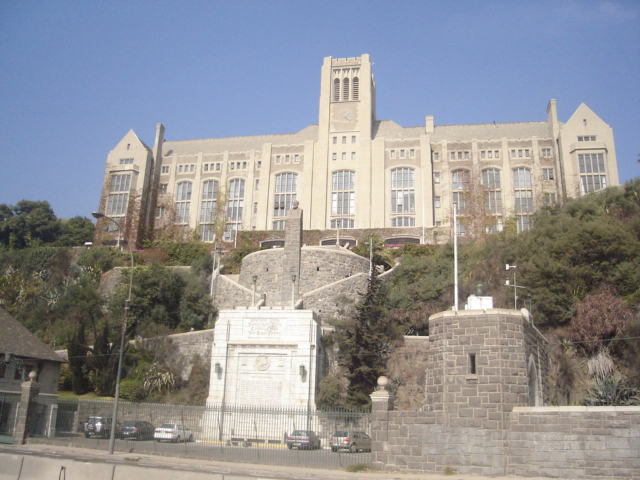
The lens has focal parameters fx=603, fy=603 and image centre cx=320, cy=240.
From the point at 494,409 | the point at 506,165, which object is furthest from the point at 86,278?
the point at 506,165

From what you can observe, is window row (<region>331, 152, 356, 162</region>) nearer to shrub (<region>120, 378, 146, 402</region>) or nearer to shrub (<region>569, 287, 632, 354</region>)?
shrub (<region>569, 287, 632, 354</region>)

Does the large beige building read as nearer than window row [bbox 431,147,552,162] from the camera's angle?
Yes

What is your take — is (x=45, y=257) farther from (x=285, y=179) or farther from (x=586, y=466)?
(x=586, y=466)

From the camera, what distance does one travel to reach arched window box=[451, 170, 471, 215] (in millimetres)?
70312

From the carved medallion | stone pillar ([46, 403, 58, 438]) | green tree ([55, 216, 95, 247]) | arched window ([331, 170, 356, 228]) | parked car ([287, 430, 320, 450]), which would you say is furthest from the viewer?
green tree ([55, 216, 95, 247])

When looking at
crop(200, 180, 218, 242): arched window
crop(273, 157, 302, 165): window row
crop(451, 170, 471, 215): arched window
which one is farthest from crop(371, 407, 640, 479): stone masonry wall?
crop(273, 157, 302, 165): window row

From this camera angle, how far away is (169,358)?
37688 mm

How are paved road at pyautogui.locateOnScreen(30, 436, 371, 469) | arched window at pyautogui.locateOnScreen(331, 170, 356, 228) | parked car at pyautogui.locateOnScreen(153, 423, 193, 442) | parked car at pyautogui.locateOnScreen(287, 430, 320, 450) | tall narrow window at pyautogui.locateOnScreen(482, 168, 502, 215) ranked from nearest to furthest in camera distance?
1. paved road at pyautogui.locateOnScreen(30, 436, 371, 469)
2. parked car at pyautogui.locateOnScreen(287, 430, 320, 450)
3. parked car at pyautogui.locateOnScreen(153, 423, 193, 442)
4. tall narrow window at pyautogui.locateOnScreen(482, 168, 502, 215)
5. arched window at pyautogui.locateOnScreen(331, 170, 356, 228)

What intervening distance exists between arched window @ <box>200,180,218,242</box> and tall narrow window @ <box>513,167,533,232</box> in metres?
36.3

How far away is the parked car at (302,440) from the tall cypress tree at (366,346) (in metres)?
7.56

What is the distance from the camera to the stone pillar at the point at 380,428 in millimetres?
18297

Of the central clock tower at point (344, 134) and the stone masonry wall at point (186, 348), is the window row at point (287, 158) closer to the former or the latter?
the central clock tower at point (344, 134)

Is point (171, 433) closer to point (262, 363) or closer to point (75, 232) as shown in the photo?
point (262, 363)

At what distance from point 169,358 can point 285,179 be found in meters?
40.3
